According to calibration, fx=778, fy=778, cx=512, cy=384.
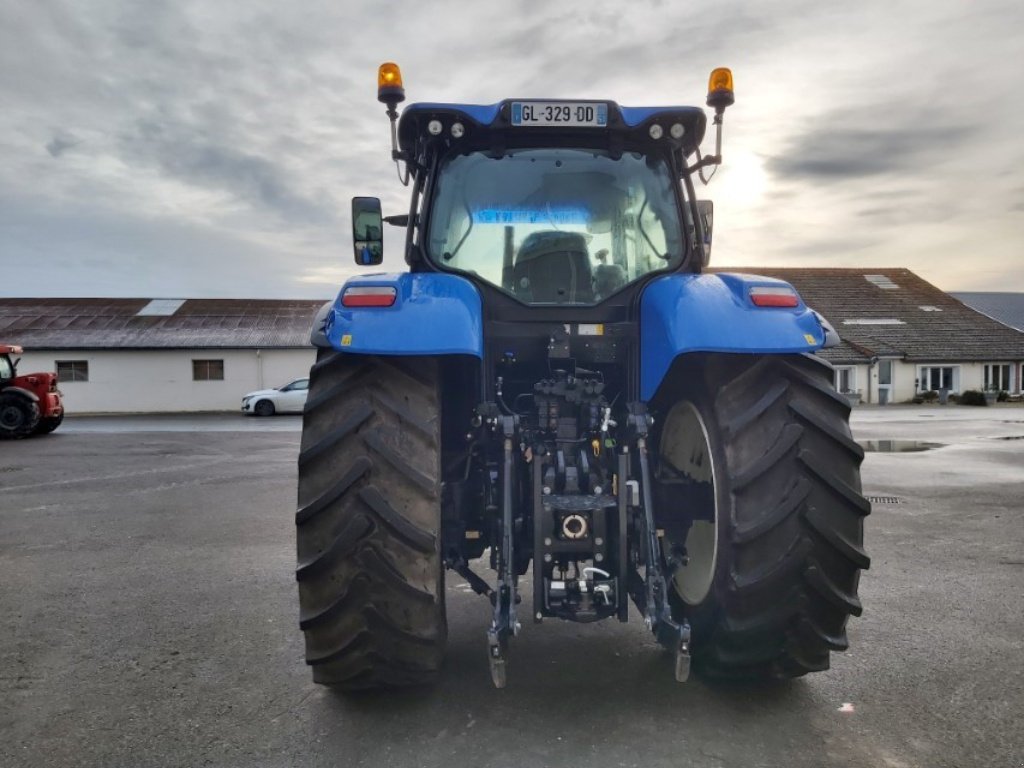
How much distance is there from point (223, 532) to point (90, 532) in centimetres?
132

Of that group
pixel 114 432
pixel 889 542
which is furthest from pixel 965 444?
pixel 114 432

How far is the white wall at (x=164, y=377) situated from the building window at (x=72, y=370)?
0.56ft

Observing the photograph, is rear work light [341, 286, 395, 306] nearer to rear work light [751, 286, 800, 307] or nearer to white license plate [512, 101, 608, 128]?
white license plate [512, 101, 608, 128]

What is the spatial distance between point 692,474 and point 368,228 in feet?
7.31

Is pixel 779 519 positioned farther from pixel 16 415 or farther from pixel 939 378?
pixel 939 378

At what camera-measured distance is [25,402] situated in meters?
19.1

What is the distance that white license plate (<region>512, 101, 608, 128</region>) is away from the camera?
3.68 m

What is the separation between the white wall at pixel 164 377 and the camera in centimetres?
3244

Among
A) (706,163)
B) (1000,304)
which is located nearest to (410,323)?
(706,163)

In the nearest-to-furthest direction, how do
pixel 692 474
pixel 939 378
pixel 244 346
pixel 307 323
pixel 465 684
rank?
pixel 465 684
pixel 692 474
pixel 244 346
pixel 939 378
pixel 307 323

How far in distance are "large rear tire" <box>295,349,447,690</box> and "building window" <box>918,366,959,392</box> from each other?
36.6m

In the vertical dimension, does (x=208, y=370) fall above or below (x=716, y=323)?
below

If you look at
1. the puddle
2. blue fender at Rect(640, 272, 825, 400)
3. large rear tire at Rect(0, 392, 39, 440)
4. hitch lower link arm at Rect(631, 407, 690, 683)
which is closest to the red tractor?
large rear tire at Rect(0, 392, 39, 440)

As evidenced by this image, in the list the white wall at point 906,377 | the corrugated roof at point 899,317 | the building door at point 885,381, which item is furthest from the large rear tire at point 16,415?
the building door at point 885,381
